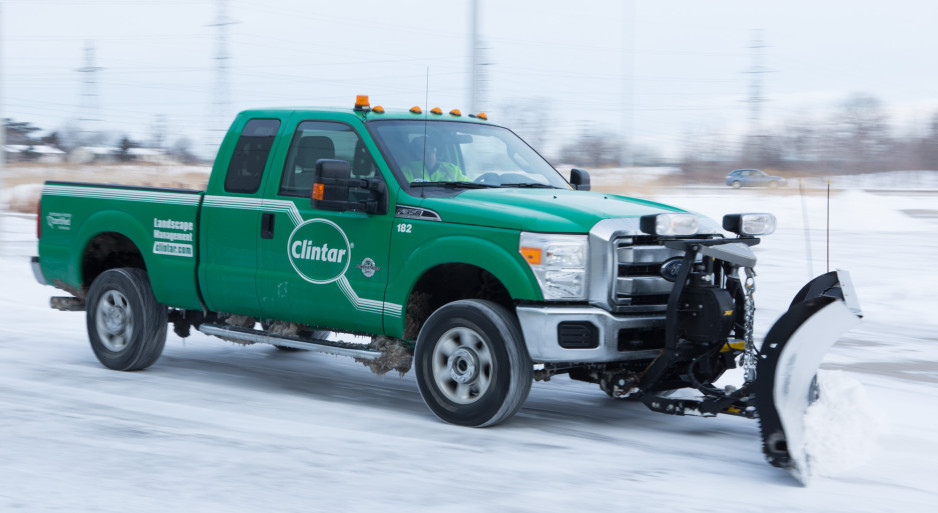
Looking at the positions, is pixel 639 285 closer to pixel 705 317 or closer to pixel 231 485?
pixel 705 317

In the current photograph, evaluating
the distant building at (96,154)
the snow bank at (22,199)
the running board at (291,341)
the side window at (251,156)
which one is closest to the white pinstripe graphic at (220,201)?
the side window at (251,156)

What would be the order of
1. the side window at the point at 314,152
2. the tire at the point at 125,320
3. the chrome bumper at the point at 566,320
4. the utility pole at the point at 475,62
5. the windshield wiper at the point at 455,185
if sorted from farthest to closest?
the utility pole at the point at 475,62, the tire at the point at 125,320, the side window at the point at 314,152, the windshield wiper at the point at 455,185, the chrome bumper at the point at 566,320

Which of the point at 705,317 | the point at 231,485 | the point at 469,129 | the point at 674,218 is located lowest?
the point at 231,485

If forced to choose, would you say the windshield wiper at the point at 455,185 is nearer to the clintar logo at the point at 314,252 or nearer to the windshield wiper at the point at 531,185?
the windshield wiper at the point at 531,185

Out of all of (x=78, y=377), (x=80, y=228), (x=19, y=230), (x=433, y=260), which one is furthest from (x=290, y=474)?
(x=19, y=230)

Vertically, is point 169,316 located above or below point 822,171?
below

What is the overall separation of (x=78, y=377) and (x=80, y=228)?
1187 millimetres

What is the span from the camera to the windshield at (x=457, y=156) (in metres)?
6.91

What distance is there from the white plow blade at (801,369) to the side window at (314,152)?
2.94 meters

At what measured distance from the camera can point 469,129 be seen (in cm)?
755

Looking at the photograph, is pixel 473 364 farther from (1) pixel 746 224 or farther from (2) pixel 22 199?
(2) pixel 22 199

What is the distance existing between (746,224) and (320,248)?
2642 mm

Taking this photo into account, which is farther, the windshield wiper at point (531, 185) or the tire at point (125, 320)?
the tire at point (125, 320)

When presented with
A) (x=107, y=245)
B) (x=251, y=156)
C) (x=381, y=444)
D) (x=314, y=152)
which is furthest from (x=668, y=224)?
(x=107, y=245)
